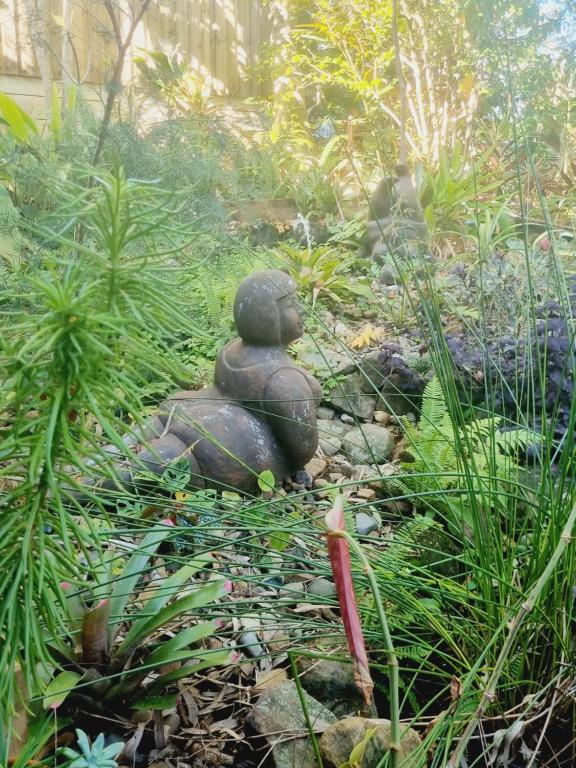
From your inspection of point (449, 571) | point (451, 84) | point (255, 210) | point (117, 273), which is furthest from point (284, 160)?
point (117, 273)

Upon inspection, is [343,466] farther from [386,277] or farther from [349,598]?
[349,598]

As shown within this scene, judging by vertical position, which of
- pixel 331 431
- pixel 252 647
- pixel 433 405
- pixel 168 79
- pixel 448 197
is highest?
pixel 168 79

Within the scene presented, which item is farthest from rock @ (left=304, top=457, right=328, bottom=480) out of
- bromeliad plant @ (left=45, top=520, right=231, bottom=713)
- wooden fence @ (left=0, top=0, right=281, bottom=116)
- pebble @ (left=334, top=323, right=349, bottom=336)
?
wooden fence @ (left=0, top=0, right=281, bottom=116)

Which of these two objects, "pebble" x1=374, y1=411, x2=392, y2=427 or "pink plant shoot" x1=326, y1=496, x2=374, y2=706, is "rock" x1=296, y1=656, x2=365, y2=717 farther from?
"pebble" x1=374, y1=411, x2=392, y2=427

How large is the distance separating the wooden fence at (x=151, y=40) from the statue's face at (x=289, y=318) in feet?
3.42

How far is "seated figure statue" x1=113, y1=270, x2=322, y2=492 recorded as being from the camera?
6.64 feet

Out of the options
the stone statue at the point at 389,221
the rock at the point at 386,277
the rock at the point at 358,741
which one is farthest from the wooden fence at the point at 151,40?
the rock at the point at 358,741

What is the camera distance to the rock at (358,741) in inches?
39.6

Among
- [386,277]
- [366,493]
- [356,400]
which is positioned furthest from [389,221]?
[366,493]

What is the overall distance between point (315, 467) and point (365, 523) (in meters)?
0.40

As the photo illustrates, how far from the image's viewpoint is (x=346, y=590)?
51 cm

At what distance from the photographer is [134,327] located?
58 cm

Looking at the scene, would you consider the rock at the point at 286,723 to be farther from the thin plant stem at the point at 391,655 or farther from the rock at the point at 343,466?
the rock at the point at 343,466

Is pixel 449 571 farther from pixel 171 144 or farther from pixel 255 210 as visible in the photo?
pixel 255 210
